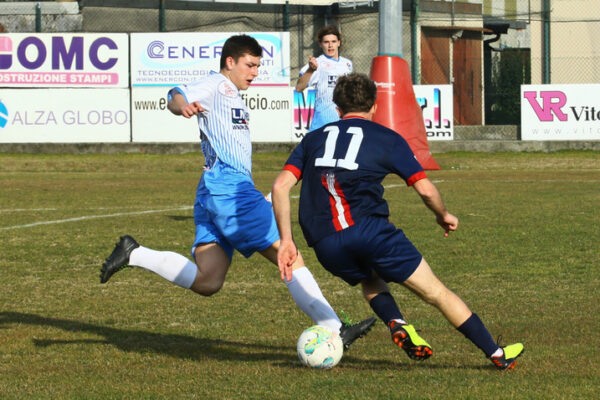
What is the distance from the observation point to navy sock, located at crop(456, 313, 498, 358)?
15.9ft

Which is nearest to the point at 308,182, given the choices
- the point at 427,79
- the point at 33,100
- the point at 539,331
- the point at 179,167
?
the point at 539,331

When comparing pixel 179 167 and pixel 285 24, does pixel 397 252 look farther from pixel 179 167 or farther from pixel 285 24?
pixel 285 24

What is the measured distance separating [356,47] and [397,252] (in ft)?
82.2

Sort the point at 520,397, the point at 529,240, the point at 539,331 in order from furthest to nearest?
the point at 529,240 < the point at 539,331 < the point at 520,397

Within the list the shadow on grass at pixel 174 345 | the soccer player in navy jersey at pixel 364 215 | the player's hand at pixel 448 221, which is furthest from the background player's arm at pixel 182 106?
the player's hand at pixel 448 221

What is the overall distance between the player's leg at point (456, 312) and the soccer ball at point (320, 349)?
0.54 m

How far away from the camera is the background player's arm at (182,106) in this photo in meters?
5.55

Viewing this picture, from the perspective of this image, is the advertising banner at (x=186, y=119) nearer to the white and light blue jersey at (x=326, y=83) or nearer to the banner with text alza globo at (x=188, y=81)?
the banner with text alza globo at (x=188, y=81)

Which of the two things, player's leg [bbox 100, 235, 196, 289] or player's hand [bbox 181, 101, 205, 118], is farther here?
player's leg [bbox 100, 235, 196, 289]

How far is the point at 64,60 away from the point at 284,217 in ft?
71.1

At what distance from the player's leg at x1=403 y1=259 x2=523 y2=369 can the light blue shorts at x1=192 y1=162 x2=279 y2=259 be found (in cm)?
111

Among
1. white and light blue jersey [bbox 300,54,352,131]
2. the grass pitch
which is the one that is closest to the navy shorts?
the grass pitch

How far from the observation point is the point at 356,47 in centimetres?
2930

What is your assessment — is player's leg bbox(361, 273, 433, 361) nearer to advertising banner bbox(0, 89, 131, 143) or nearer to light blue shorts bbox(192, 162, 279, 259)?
light blue shorts bbox(192, 162, 279, 259)
